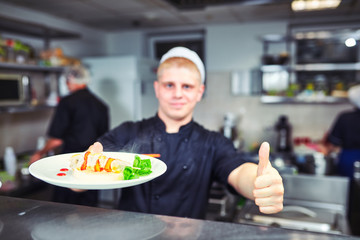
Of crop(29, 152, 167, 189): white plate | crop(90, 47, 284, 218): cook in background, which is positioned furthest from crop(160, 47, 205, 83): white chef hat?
crop(29, 152, 167, 189): white plate

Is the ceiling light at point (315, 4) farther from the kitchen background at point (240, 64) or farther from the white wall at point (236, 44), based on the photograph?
the white wall at point (236, 44)

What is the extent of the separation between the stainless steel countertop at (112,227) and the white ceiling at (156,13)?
7.88 feet

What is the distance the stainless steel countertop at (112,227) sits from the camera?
20.9 inches

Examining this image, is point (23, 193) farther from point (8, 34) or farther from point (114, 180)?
point (114, 180)

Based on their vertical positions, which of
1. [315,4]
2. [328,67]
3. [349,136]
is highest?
[315,4]

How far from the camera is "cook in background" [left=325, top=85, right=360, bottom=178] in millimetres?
2584

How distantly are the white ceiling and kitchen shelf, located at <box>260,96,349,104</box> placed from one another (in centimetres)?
88

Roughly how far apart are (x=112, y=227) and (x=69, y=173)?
0.40 feet

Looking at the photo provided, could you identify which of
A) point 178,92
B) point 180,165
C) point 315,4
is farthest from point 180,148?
point 315,4

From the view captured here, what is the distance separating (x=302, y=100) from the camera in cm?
373

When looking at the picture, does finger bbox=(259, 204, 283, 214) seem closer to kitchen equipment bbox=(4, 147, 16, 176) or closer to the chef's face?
the chef's face

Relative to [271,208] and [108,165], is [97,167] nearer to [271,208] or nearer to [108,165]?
[108,165]

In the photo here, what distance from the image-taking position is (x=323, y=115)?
3760 millimetres

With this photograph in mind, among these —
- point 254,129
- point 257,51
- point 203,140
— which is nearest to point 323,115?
point 254,129
